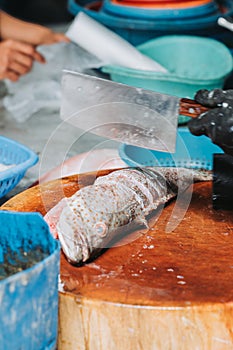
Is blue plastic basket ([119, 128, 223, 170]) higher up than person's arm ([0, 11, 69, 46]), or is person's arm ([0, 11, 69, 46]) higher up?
person's arm ([0, 11, 69, 46])

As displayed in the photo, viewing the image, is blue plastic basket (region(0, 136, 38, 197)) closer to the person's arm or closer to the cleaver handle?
the cleaver handle

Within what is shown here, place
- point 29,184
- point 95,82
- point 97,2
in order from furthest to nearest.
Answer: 1. point 97,2
2. point 29,184
3. point 95,82

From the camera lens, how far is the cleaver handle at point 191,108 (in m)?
1.64

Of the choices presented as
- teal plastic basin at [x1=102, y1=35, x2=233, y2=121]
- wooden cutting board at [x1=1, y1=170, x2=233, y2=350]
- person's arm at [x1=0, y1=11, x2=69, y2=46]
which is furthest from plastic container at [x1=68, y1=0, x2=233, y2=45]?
wooden cutting board at [x1=1, y1=170, x2=233, y2=350]

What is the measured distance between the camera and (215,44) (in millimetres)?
3020

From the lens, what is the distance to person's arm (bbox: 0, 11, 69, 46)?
3.39 meters

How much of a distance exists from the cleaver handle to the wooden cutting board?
0.36 metres

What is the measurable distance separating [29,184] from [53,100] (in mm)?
956

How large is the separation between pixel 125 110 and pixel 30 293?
0.81 m

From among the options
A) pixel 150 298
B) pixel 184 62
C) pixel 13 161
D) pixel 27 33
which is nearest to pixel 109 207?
pixel 150 298

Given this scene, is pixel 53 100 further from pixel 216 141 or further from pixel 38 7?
pixel 38 7

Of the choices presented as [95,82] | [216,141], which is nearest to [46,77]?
[95,82]

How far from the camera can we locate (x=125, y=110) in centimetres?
186

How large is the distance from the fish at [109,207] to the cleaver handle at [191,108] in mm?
254
